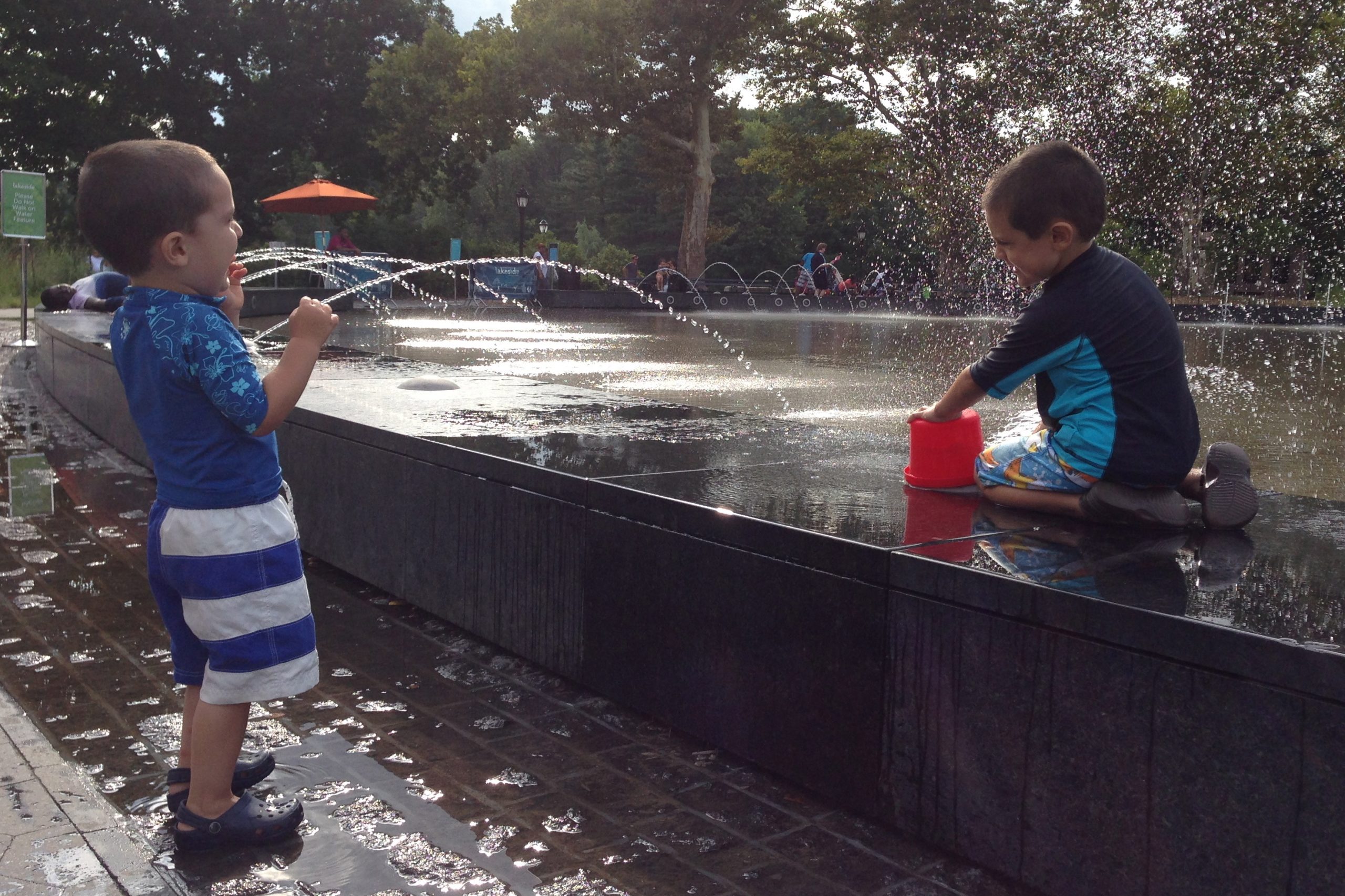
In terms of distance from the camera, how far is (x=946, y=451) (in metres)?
3.25

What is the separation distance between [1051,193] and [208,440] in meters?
1.97

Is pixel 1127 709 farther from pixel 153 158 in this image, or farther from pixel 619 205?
pixel 619 205

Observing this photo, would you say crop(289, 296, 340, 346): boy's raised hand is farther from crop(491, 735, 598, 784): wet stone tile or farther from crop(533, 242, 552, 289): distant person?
crop(533, 242, 552, 289): distant person

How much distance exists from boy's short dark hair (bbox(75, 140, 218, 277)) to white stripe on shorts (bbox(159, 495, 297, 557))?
511mm

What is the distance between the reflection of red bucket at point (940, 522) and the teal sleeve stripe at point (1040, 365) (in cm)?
31

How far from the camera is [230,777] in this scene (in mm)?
2494

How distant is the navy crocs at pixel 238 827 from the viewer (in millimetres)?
2465

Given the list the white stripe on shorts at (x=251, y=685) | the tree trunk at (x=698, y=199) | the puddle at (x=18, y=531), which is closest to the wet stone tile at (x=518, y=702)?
the white stripe on shorts at (x=251, y=685)

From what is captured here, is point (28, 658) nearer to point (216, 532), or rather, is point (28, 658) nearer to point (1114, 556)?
point (216, 532)

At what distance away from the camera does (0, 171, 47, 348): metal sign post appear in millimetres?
14352

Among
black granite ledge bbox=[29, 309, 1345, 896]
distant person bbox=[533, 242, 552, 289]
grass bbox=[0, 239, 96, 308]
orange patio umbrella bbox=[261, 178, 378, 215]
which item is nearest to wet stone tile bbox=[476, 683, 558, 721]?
black granite ledge bbox=[29, 309, 1345, 896]

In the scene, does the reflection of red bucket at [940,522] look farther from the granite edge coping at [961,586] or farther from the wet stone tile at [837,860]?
the wet stone tile at [837,860]

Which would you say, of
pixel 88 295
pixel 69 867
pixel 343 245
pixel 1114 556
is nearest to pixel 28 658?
pixel 69 867

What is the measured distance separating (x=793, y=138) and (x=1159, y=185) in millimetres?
13252
